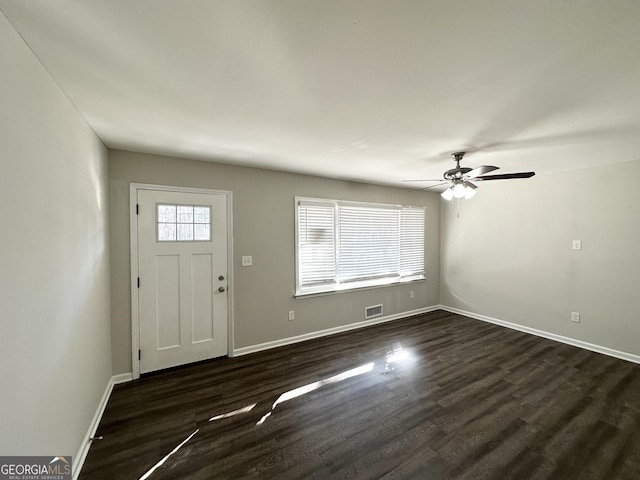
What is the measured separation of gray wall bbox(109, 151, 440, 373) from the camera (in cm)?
266

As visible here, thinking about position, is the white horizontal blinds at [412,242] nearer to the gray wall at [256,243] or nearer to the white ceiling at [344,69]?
the gray wall at [256,243]

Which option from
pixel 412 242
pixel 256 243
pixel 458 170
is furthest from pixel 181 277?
pixel 412 242

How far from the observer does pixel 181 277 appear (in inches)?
115

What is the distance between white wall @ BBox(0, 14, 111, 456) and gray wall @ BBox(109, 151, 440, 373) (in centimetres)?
69

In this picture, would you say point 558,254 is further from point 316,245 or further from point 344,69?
point 344,69

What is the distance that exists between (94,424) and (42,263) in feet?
5.21

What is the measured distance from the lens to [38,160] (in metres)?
1.24

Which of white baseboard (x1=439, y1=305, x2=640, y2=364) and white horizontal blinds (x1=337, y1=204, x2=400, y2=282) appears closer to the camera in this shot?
white baseboard (x1=439, y1=305, x2=640, y2=364)

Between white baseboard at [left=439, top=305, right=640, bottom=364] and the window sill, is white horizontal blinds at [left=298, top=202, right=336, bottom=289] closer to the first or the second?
the window sill

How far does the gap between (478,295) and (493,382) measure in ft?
7.58

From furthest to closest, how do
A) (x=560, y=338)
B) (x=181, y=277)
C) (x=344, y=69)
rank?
(x=560, y=338) → (x=181, y=277) → (x=344, y=69)

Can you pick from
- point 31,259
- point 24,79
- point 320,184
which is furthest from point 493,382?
point 24,79

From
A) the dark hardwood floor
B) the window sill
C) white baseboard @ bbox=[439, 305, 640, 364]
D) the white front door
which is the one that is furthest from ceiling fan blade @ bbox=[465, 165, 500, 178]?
white baseboard @ bbox=[439, 305, 640, 364]

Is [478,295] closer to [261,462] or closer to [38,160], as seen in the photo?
[261,462]
